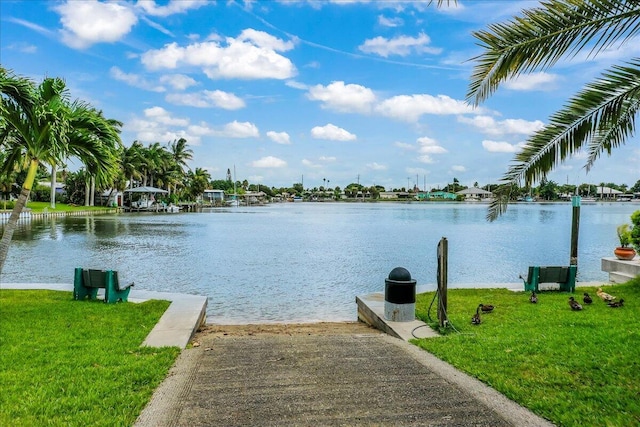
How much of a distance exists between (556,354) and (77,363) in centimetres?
546

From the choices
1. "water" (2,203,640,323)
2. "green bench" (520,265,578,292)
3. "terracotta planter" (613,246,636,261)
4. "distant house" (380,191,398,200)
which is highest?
"distant house" (380,191,398,200)

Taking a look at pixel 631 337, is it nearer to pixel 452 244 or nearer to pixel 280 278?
pixel 280 278

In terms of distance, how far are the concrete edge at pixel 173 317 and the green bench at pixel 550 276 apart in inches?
270

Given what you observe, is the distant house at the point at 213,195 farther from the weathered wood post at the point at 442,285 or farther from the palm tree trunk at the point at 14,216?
the weathered wood post at the point at 442,285

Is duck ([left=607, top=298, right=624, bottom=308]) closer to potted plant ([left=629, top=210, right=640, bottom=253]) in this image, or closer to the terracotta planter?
potted plant ([left=629, top=210, right=640, bottom=253])

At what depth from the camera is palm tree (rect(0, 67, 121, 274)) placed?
8.05 meters

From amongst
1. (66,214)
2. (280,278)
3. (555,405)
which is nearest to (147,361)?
(555,405)

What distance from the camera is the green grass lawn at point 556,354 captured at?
4.12 m

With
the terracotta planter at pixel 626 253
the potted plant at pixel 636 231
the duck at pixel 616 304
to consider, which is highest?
the potted plant at pixel 636 231

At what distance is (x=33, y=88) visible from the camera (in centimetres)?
825

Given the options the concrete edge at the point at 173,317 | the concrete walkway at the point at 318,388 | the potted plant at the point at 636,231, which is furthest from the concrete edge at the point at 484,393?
the potted plant at the point at 636,231

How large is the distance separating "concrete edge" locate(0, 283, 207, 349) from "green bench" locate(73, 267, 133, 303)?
329 mm

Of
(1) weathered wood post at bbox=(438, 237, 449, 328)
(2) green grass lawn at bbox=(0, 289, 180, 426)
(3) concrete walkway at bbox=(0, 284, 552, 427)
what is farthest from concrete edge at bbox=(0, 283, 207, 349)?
(1) weathered wood post at bbox=(438, 237, 449, 328)

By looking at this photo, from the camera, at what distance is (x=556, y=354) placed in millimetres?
5578
